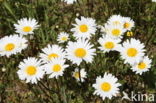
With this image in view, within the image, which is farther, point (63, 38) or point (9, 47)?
point (63, 38)

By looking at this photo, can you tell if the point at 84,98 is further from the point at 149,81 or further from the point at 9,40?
the point at 9,40

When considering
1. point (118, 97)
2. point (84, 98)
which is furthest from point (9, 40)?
point (118, 97)

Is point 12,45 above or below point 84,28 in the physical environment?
below

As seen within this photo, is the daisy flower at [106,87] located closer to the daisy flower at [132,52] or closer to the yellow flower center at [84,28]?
the daisy flower at [132,52]

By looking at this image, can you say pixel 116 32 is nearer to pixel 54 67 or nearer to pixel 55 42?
pixel 54 67

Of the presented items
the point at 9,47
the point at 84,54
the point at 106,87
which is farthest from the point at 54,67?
the point at 9,47

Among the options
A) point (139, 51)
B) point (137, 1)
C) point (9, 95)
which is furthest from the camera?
point (137, 1)
